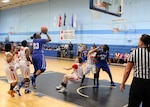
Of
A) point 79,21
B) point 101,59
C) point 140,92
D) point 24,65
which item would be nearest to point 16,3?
point 79,21

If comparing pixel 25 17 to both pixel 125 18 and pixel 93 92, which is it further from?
pixel 93 92

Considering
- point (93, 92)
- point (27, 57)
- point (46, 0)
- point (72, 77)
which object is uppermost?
point (46, 0)

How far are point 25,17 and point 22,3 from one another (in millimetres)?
1621

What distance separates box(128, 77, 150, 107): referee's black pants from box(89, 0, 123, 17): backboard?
188 inches

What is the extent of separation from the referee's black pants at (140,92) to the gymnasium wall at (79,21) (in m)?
12.3

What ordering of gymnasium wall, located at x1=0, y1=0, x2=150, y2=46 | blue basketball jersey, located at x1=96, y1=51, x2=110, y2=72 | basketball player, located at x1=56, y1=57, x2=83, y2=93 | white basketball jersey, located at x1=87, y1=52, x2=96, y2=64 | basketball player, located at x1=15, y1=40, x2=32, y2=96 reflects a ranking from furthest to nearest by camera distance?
gymnasium wall, located at x1=0, y1=0, x2=150, y2=46 < white basketball jersey, located at x1=87, y1=52, x2=96, y2=64 < blue basketball jersey, located at x1=96, y1=51, x2=110, y2=72 < basketball player, located at x1=56, y1=57, x2=83, y2=93 < basketball player, located at x1=15, y1=40, x2=32, y2=96

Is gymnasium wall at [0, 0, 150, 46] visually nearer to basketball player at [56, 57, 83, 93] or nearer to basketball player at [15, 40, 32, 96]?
basketball player at [56, 57, 83, 93]

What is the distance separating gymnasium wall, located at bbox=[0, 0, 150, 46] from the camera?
15367 mm

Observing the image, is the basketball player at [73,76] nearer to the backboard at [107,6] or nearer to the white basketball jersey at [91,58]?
the white basketball jersey at [91,58]

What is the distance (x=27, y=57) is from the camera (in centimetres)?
642

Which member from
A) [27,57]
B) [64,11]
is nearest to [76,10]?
[64,11]

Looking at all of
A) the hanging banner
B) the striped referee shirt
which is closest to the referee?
the striped referee shirt

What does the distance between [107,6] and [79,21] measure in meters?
10.5

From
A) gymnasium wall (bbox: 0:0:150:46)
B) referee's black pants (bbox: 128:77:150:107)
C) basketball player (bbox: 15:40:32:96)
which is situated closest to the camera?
referee's black pants (bbox: 128:77:150:107)
